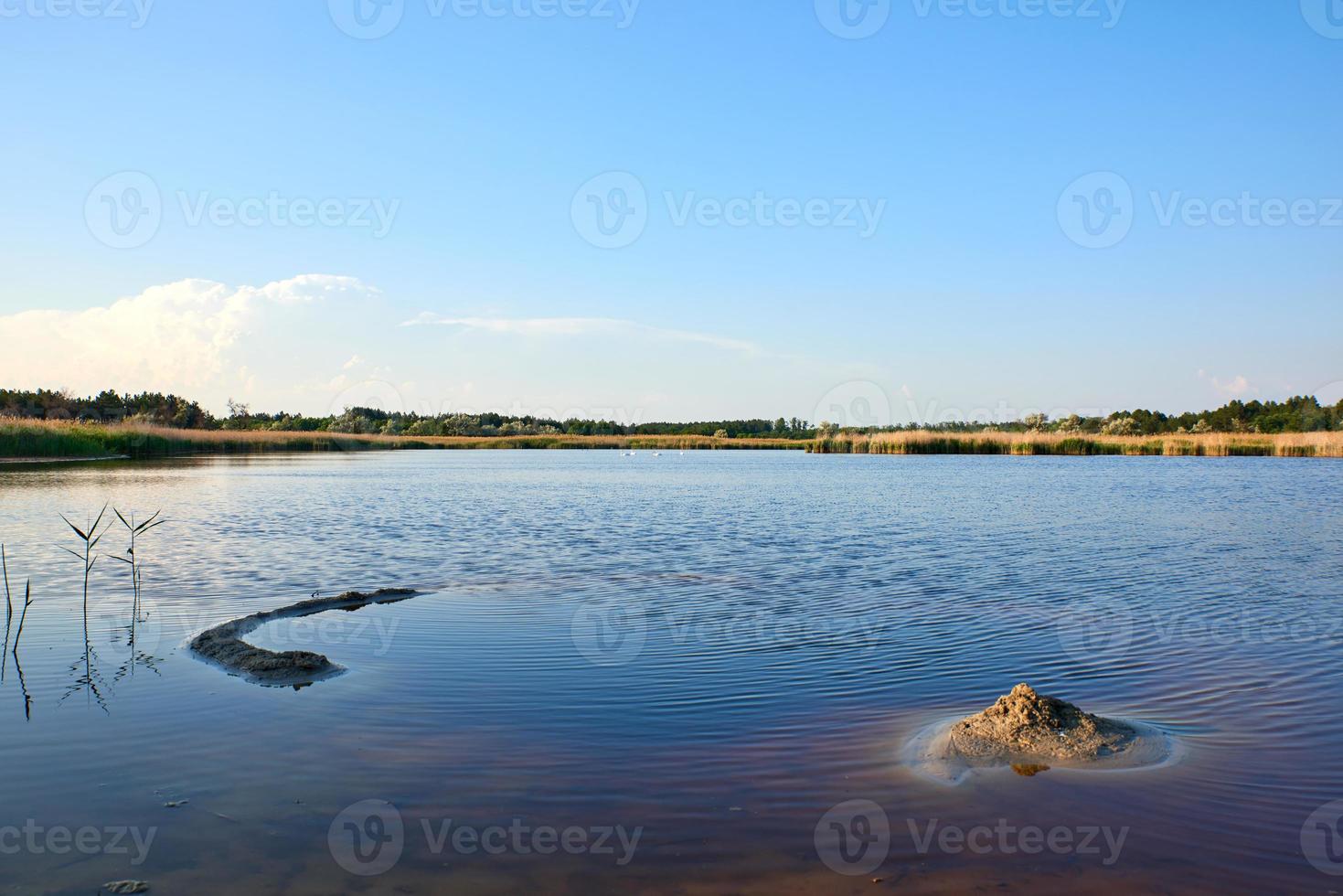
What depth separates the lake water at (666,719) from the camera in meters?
3.77

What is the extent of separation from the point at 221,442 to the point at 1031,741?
58.8 metres

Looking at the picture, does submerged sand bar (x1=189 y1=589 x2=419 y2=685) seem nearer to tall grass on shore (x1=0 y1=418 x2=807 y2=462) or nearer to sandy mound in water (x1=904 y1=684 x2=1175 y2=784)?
sandy mound in water (x1=904 y1=684 x2=1175 y2=784)

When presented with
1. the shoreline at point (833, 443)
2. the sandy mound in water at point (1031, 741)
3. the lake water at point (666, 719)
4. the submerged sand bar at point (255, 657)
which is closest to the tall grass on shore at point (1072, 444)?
the shoreline at point (833, 443)

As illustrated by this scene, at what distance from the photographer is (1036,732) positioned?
5109mm

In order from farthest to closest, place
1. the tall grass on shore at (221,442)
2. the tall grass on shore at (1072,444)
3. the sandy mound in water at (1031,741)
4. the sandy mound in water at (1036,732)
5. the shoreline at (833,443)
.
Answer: the tall grass on shore at (1072,444) < the shoreline at (833,443) < the tall grass on shore at (221,442) < the sandy mound in water at (1036,732) < the sandy mound in water at (1031,741)

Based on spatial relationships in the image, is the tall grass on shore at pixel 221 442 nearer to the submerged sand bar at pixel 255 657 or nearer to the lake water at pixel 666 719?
the lake water at pixel 666 719

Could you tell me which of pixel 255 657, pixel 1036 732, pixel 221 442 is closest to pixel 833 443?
pixel 221 442

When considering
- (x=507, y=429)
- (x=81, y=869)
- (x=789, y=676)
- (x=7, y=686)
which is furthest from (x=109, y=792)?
(x=507, y=429)

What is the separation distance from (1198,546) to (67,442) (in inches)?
1739

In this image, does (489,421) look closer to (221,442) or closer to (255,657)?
(221,442)

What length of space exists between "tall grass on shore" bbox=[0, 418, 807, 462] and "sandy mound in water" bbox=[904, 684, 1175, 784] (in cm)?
4274

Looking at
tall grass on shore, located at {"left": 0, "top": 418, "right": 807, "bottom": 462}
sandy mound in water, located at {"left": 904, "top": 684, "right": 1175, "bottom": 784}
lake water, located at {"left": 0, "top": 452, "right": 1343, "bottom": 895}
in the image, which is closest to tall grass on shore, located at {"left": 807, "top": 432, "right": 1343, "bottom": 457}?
A: tall grass on shore, located at {"left": 0, "top": 418, "right": 807, "bottom": 462}

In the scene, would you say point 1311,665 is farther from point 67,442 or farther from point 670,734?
point 67,442

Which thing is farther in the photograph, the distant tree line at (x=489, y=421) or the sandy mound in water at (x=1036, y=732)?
the distant tree line at (x=489, y=421)
